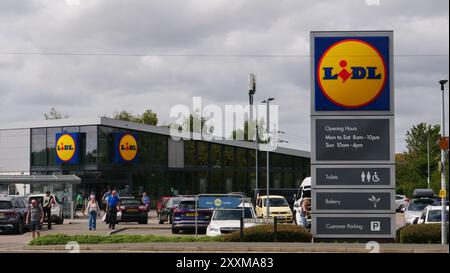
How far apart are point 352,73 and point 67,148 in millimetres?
41211

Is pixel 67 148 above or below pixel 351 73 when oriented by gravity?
below

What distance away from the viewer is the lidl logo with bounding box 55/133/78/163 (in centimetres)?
5984

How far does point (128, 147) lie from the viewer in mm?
61625

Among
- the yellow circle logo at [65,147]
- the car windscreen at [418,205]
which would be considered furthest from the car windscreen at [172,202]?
the yellow circle logo at [65,147]

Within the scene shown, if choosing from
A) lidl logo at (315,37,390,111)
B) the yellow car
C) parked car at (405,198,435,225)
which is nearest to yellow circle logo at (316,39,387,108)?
lidl logo at (315,37,390,111)

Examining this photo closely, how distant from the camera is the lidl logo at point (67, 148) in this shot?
5984 centimetres

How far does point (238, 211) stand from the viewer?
28.7 meters

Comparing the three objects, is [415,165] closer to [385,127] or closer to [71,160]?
[71,160]

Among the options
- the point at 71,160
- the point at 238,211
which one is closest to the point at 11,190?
the point at 71,160

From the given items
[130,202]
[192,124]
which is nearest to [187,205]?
[130,202]

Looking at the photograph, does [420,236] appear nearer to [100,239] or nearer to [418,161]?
[100,239]

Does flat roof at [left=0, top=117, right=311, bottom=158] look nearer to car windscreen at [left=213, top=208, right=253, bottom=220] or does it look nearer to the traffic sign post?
car windscreen at [left=213, top=208, right=253, bottom=220]

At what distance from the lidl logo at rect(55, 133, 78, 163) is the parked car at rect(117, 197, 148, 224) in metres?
21.1

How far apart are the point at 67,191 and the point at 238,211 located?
822 inches
